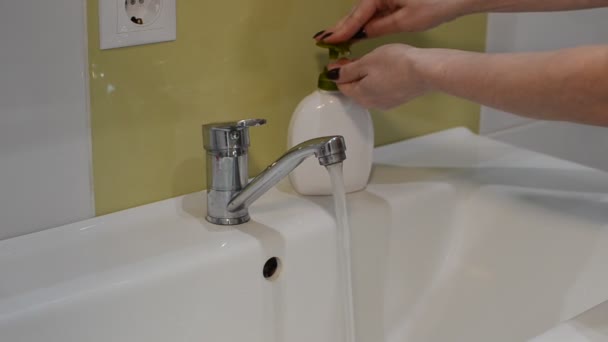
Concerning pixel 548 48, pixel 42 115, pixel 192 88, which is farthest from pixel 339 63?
pixel 548 48

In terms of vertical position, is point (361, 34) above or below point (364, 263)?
above

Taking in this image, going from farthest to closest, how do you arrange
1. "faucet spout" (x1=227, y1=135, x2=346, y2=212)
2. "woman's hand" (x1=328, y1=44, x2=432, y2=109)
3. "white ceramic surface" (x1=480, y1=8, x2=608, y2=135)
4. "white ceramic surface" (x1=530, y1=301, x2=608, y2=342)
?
"white ceramic surface" (x1=480, y1=8, x2=608, y2=135)
"woman's hand" (x1=328, y1=44, x2=432, y2=109)
"faucet spout" (x1=227, y1=135, x2=346, y2=212)
"white ceramic surface" (x1=530, y1=301, x2=608, y2=342)

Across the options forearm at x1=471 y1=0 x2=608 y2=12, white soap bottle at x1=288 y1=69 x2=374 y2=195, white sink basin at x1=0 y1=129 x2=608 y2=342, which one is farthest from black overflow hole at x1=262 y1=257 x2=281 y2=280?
forearm at x1=471 y1=0 x2=608 y2=12

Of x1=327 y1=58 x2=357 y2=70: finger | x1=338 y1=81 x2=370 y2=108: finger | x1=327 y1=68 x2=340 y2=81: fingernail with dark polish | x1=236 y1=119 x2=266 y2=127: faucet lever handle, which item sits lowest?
x1=236 y1=119 x2=266 y2=127: faucet lever handle

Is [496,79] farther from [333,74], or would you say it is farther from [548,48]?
[548,48]

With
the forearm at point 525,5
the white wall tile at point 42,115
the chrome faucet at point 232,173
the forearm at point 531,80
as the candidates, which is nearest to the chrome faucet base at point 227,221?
the chrome faucet at point 232,173

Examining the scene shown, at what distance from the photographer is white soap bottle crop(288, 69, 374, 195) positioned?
2.98ft

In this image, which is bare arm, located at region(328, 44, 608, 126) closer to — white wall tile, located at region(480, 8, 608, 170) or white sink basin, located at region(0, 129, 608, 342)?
white sink basin, located at region(0, 129, 608, 342)

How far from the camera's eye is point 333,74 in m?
0.91

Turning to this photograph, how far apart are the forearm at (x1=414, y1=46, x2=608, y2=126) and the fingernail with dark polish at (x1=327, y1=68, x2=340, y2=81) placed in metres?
0.09

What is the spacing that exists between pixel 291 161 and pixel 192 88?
0.15m

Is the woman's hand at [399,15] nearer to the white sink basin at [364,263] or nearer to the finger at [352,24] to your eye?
the finger at [352,24]

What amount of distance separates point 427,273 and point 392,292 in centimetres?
6

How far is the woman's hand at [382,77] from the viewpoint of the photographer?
865mm
